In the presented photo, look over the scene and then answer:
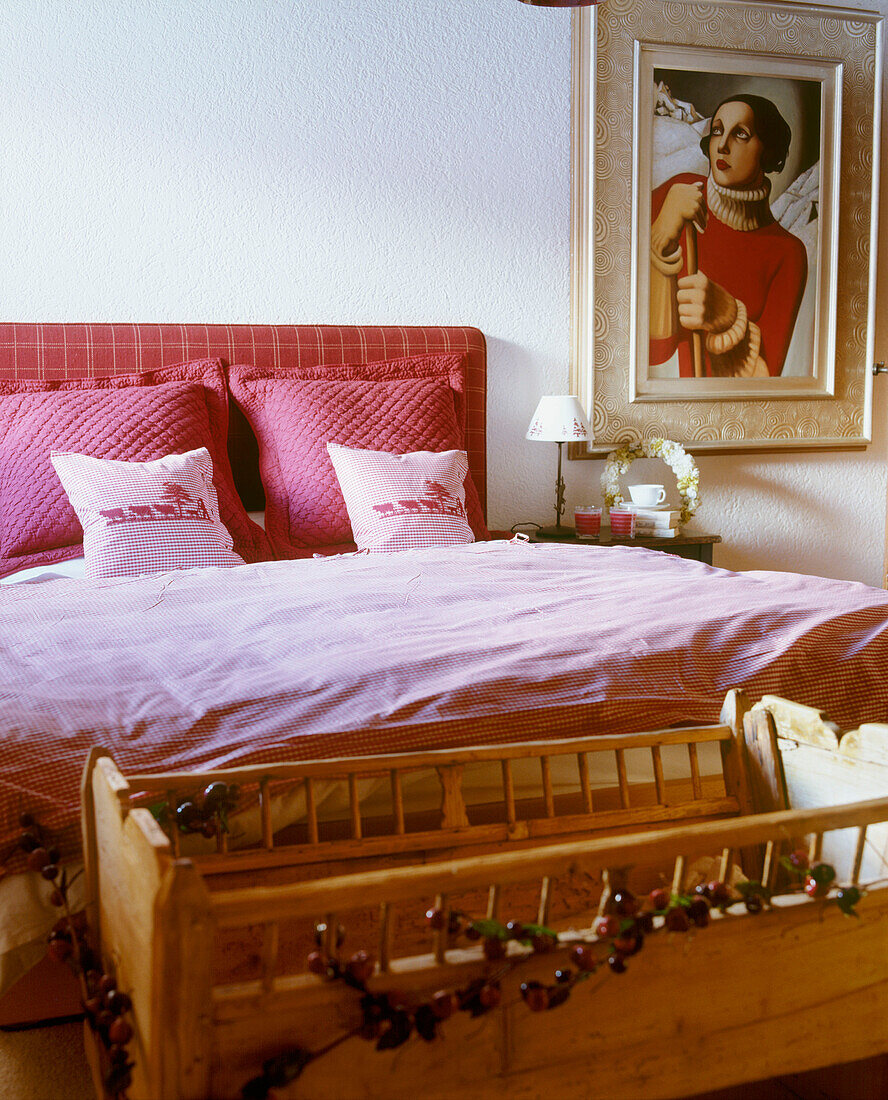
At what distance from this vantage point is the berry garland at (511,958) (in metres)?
0.86

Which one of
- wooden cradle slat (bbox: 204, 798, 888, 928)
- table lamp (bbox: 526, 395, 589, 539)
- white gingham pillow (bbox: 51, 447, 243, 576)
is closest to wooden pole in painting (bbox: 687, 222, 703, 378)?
table lamp (bbox: 526, 395, 589, 539)

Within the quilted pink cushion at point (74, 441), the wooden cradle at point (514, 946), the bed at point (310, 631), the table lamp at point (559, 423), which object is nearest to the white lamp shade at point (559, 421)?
the table lamp at point (559, 423)

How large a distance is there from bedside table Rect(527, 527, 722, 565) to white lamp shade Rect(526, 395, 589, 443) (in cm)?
35

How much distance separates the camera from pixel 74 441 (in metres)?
2.72

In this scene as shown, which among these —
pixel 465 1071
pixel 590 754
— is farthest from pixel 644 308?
pixel 465 1071

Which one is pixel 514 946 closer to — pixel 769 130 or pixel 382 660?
pixel 382 660

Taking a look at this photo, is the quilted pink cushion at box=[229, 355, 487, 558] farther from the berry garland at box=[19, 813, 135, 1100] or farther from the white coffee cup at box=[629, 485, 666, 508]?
the berry garland at box=[19, 813, 135, 1100]

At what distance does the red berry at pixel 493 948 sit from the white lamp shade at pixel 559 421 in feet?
8.61

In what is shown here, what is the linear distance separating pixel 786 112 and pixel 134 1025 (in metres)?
3.98

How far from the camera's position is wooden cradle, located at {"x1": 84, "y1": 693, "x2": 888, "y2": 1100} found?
842 millimetres

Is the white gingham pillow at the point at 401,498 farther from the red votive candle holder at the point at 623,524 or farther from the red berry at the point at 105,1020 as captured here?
the red berry at the point at 105,1020

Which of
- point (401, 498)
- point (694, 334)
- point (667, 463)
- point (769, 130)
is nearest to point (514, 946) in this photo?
point (401, 498)

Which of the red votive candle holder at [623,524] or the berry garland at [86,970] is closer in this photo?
the berry garland at [86,970]

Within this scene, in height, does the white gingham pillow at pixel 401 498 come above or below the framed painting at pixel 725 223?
below
